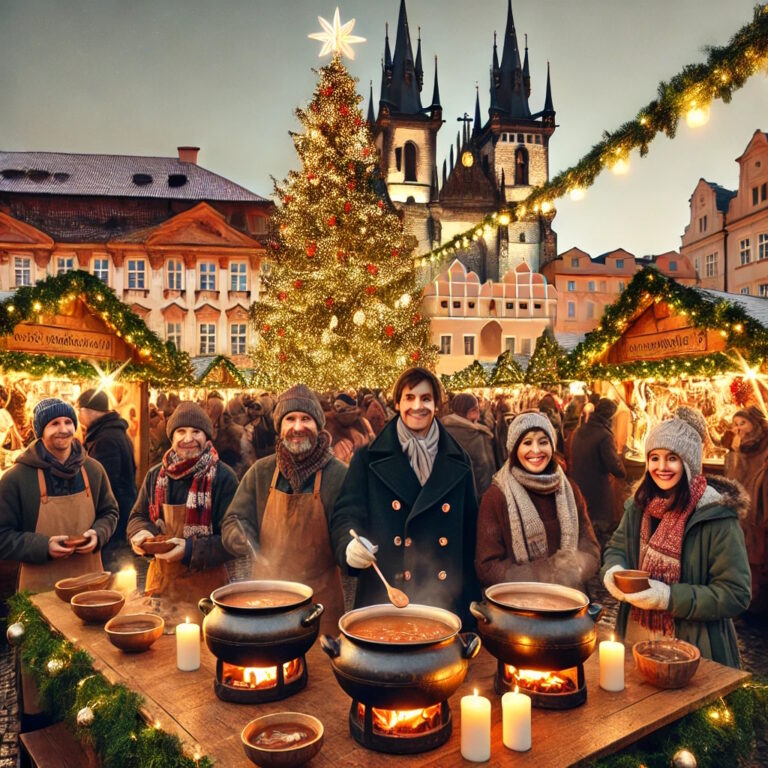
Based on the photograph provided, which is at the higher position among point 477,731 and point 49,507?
point 49,507

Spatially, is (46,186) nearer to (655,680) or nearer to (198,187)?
(198,187)

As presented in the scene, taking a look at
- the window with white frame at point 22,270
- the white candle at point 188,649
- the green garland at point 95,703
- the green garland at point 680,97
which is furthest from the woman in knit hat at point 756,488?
the window with white frame at point 22,270

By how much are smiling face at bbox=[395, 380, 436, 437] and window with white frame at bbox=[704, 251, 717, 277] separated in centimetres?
3039

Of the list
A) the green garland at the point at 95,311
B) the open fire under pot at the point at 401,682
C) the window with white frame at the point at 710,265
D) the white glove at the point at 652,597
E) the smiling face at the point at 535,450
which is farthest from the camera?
the window with white frame at the point at 710,265

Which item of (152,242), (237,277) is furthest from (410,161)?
(152,242)

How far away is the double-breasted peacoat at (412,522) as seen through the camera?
9.41 ft

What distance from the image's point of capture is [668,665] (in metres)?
2.09

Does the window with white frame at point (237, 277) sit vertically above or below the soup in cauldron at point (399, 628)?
above

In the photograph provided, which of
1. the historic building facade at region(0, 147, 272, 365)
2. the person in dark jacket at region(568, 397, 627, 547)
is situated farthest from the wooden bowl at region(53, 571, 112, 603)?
the historic building facade at region(0, 147, 272, 365)

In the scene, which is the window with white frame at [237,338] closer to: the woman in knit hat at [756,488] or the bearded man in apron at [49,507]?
the woman in knit hat at [756,488]

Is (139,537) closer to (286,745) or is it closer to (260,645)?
(260,645)

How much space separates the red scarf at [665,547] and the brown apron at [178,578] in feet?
6.66

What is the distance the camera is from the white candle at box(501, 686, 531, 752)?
1.72 meters

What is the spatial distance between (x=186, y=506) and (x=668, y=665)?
235 centimetres
